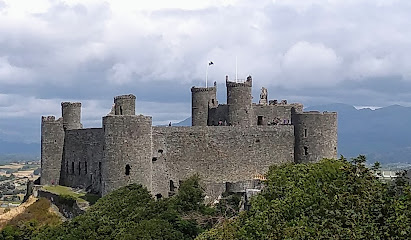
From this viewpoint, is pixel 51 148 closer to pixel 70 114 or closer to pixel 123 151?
pixel 70 114

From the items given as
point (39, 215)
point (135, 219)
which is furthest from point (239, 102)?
point (135, 219)

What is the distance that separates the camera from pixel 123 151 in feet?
164

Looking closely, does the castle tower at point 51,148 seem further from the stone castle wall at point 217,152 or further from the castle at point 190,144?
the stone castle wall at point 217,152

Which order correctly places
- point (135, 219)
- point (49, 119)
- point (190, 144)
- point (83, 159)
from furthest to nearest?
point (49, 119) → point (83, 159) → point (190, 144) → point (135, 219)

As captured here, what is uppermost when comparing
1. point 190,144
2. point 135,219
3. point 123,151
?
point 190,144

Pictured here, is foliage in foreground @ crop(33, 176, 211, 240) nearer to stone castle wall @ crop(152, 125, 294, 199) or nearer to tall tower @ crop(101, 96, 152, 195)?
tall tower @ crop(101, 96, 152, 195)

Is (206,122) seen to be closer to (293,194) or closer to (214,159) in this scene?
(214,159)

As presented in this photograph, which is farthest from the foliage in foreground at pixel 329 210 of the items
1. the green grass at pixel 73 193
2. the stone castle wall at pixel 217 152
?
the green grass at pixel 73 193

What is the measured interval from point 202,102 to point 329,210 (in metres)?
34.5

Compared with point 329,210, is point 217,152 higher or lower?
higher

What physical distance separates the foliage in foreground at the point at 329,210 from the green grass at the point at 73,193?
1890 cm

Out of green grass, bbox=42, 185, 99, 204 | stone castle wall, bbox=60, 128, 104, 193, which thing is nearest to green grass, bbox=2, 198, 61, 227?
green grass, bbox=42, 185, 99, 204

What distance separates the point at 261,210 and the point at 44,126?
34.2 m

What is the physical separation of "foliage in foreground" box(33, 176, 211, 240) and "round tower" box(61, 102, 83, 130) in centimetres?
1529
